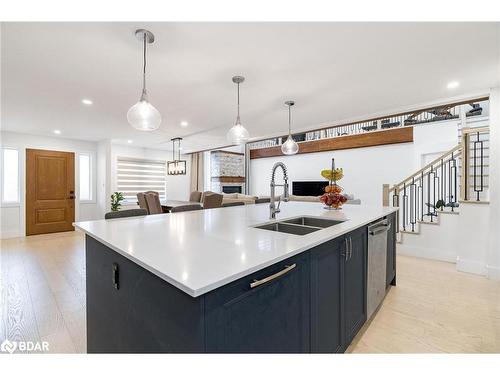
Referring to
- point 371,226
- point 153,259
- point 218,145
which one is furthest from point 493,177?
point 218,145

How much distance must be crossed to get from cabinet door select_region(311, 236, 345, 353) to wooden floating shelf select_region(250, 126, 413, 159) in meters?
5.74

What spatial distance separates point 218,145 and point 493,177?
584 cm

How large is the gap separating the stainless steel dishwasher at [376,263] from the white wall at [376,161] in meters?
4.58

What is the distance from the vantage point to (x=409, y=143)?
597 cm

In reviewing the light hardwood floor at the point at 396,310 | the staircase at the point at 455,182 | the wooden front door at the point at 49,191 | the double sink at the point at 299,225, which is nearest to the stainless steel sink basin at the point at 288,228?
the double sink at the point at 299,225

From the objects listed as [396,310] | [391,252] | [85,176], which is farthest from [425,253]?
[85,176]

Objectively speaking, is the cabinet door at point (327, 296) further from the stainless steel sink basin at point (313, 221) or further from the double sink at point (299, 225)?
the stainless steel sink basin at point (313, 221)

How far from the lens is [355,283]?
1.71 m

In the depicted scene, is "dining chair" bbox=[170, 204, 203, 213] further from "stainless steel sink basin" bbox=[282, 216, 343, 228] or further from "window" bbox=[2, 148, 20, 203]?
"window" bbox=[2, 148, 20, 203]

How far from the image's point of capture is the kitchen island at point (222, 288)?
2.80ft

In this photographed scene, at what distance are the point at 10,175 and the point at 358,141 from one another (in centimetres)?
855

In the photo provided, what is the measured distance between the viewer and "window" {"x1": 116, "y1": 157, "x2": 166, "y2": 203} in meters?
7.25

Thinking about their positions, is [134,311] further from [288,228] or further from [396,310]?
[396,310]

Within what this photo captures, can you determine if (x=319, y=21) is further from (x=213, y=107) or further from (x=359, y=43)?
(x=213, y=107)
